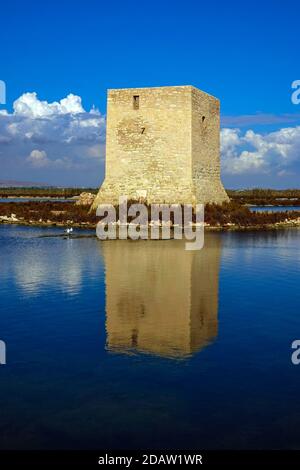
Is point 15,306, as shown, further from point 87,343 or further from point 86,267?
point 86,267

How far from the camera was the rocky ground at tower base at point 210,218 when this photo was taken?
2170 centimetres

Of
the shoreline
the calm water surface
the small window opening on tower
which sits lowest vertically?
the calm water surface

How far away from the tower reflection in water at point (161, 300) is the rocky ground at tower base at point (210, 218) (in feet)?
29.0

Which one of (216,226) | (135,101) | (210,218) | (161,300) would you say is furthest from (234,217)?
(161,300)

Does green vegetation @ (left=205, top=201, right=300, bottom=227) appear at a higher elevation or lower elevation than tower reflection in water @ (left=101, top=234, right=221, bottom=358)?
higher

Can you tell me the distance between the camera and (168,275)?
31.5ft

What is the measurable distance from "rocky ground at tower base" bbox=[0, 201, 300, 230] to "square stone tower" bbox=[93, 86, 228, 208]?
999 millimetres

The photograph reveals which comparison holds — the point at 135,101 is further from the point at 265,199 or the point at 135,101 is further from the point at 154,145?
the point at 265,199

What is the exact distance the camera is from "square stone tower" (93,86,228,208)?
70.3 ft

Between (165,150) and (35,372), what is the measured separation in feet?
56.6

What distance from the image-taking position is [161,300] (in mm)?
7582

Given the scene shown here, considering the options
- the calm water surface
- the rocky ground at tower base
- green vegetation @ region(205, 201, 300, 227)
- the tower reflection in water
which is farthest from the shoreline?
the calm water surface

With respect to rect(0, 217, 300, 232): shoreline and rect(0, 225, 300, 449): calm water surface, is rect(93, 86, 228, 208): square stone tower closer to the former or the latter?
rect(0, 217, 300, 232): shoreline

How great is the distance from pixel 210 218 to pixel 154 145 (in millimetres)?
3391
